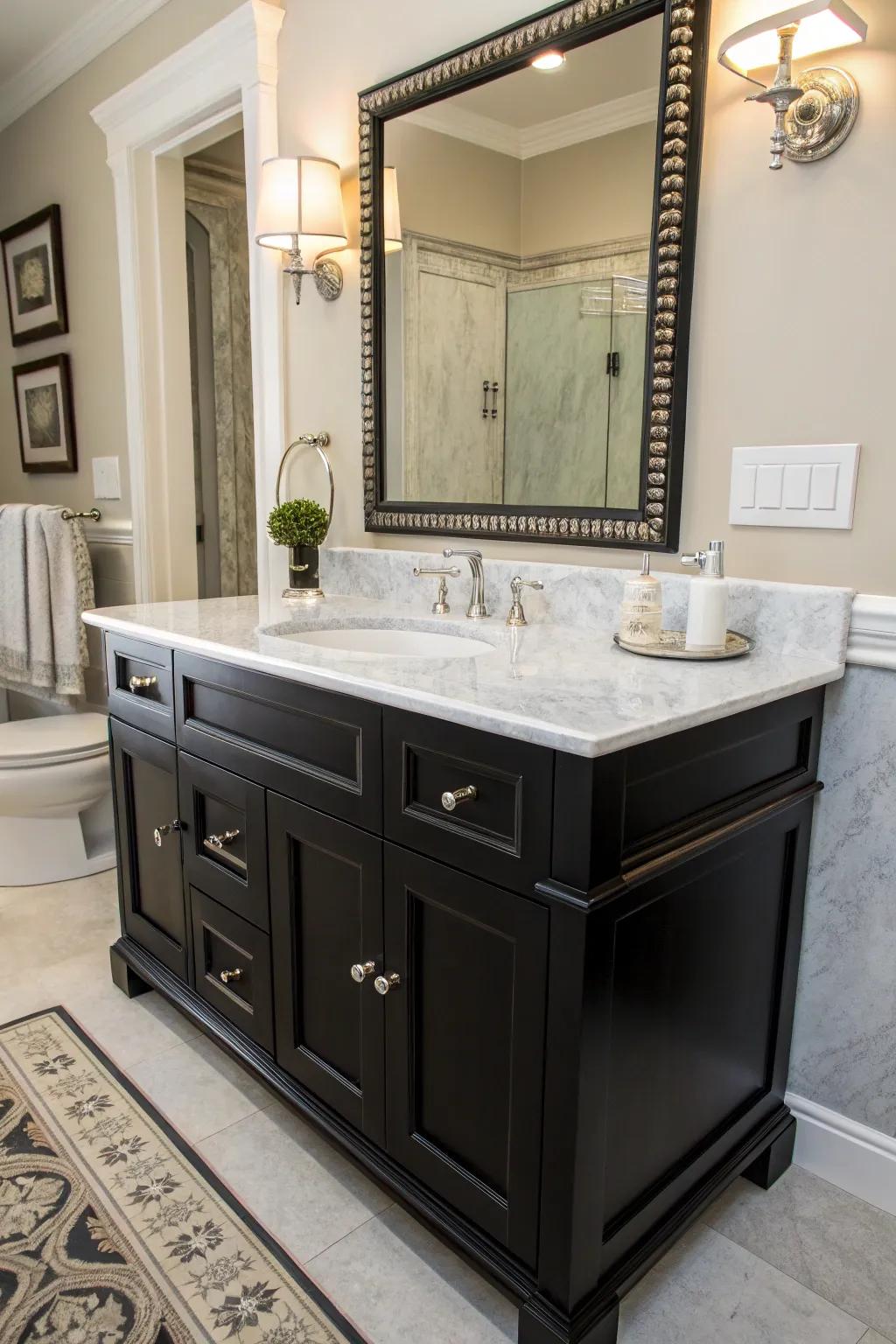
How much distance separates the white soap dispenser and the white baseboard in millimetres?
800

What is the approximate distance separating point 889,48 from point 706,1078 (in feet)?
4.67

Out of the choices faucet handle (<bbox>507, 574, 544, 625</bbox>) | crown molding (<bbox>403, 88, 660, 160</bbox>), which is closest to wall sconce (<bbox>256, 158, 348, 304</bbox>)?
crown molding (<bbox>403, 88, 660, 160</bbox>)

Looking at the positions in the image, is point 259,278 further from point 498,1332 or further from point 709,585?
point 498,1332

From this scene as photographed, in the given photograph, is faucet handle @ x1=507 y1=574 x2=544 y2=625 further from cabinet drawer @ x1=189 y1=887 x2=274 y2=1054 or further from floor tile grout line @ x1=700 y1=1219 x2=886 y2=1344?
floor tile grout line @ x1=700 y1=1219 x2=886 y2=1344

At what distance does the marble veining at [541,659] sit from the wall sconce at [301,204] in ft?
2.26

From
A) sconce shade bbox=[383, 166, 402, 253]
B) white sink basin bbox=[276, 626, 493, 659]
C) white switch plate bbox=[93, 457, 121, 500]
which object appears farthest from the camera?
white switch plate bbox=[93, 457, 121, 500]

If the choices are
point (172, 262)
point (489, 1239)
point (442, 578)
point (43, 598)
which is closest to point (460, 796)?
point (489, 1239)

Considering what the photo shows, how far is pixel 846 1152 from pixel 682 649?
0.87 metres

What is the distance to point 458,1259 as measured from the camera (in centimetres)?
136

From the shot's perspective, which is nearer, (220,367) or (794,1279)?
(794,1279)

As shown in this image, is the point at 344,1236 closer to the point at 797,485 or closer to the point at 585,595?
the point at 585,595

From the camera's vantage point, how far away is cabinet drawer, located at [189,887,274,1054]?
158cm

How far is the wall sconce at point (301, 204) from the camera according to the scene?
193 centimetres

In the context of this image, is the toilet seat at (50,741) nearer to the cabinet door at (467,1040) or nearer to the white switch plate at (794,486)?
the cabinet door at (467,1040)
